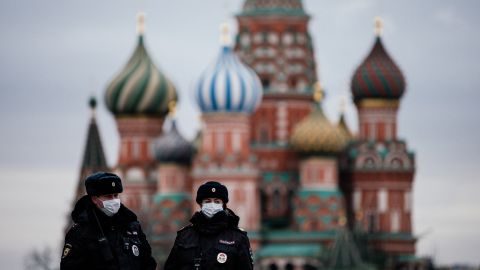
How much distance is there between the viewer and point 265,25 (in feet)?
271

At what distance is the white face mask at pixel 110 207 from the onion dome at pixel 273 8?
6961 centimetres

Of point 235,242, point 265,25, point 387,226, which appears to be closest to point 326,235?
point 387,226

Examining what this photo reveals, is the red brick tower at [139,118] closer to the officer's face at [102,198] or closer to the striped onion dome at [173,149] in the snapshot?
the striped onion dome at [173,149]

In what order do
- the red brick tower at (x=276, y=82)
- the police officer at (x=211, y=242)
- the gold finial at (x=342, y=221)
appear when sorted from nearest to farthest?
the police officer at (x=211, y=242)
the gold finial at (x=342, y=221)
the red brick tower at (x=276, y=82)

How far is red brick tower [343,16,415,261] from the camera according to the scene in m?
80.9

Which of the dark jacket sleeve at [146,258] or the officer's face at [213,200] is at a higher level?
the officer's face at [213,200]

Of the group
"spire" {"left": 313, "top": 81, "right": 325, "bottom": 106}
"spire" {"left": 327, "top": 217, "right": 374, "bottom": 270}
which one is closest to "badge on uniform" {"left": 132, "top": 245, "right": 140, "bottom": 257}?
"spire" {"left": 327, "top": 217, "right": 374, "bottom": 270}

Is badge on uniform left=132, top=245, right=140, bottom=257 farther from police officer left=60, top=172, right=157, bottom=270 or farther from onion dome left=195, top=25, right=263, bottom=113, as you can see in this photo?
onion dome left=195, top=25, right=263, bottom=113

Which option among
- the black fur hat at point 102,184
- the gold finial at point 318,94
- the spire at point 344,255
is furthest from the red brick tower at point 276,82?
the black fur hat at point 102,184

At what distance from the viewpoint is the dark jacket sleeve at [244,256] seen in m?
13.8

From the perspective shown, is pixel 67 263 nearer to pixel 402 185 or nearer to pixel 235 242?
pixel 235 242

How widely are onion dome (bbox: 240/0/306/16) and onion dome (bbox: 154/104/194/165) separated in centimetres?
528

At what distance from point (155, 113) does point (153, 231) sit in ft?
23.8

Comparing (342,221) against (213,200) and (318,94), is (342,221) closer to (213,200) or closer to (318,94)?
(318,94)
